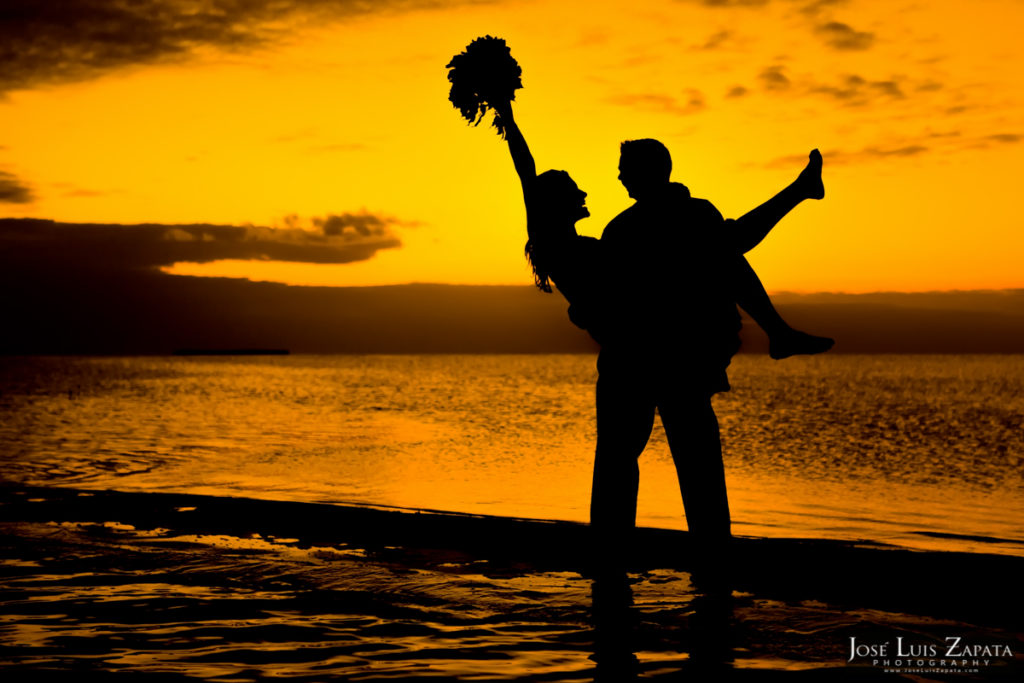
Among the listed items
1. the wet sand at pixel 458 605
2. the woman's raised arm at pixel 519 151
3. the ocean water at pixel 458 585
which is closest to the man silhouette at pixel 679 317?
the woman's raised arm at pixel 519 151

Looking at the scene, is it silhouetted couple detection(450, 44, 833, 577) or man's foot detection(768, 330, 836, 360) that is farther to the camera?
silhouetted couple detection(450, 44, 833, 577)

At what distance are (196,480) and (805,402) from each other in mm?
52031

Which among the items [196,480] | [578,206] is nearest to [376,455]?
[196,480]

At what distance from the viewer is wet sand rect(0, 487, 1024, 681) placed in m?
5.49

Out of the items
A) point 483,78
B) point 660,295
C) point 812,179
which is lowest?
point 660,295

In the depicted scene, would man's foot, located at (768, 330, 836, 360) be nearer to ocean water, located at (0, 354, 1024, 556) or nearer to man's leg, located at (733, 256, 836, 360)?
man's leg, located at (733, 256, 836, 360)

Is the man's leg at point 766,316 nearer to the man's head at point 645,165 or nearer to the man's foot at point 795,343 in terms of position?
the man's foot at point 795,343

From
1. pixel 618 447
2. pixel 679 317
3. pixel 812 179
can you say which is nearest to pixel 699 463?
pixel 618 447

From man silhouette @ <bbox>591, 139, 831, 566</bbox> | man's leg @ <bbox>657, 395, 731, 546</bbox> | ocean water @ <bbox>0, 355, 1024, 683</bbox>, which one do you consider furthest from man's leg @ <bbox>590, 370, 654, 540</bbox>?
ocean water @ <bbox>0, 355, 1024, 683</bbox>

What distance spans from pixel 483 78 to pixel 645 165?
1.08 m

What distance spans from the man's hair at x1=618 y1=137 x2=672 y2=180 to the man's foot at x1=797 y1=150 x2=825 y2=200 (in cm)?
81

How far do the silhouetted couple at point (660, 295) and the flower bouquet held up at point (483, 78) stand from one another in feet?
0.07

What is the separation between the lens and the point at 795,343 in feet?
17.8

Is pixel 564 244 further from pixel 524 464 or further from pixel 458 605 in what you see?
pixel 524 464
